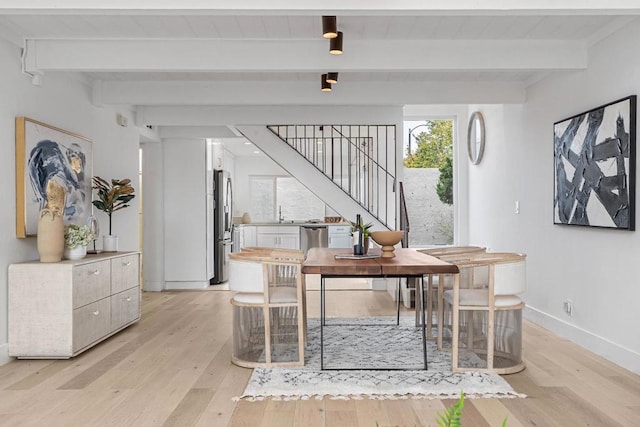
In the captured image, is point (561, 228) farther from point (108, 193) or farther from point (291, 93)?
point (108, 193)

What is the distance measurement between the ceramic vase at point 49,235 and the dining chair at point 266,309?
1357 millimetres

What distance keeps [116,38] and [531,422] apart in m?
3.76

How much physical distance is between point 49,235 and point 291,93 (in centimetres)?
253

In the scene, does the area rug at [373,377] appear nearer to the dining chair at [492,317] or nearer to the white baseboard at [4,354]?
the dining chair at [492,317]

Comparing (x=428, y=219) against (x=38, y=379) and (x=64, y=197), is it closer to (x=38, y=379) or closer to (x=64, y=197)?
(x=64, y=197)

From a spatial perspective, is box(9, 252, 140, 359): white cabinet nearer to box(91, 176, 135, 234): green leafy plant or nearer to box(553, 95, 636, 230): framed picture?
box(91, 176, 135, 234): green leafy plant

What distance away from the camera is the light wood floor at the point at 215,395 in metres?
2.79

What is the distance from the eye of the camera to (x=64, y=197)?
15.0ft

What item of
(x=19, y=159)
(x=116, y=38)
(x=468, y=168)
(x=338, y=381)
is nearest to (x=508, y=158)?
(x=468, y=168)

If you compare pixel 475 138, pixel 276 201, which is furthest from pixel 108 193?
pixel 276 201

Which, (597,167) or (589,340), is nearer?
(597,167)

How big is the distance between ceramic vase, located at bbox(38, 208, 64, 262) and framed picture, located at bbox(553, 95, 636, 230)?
4.05 meters

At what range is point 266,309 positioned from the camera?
376 cm

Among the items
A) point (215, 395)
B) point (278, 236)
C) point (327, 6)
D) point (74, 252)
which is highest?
point (327, 6)
